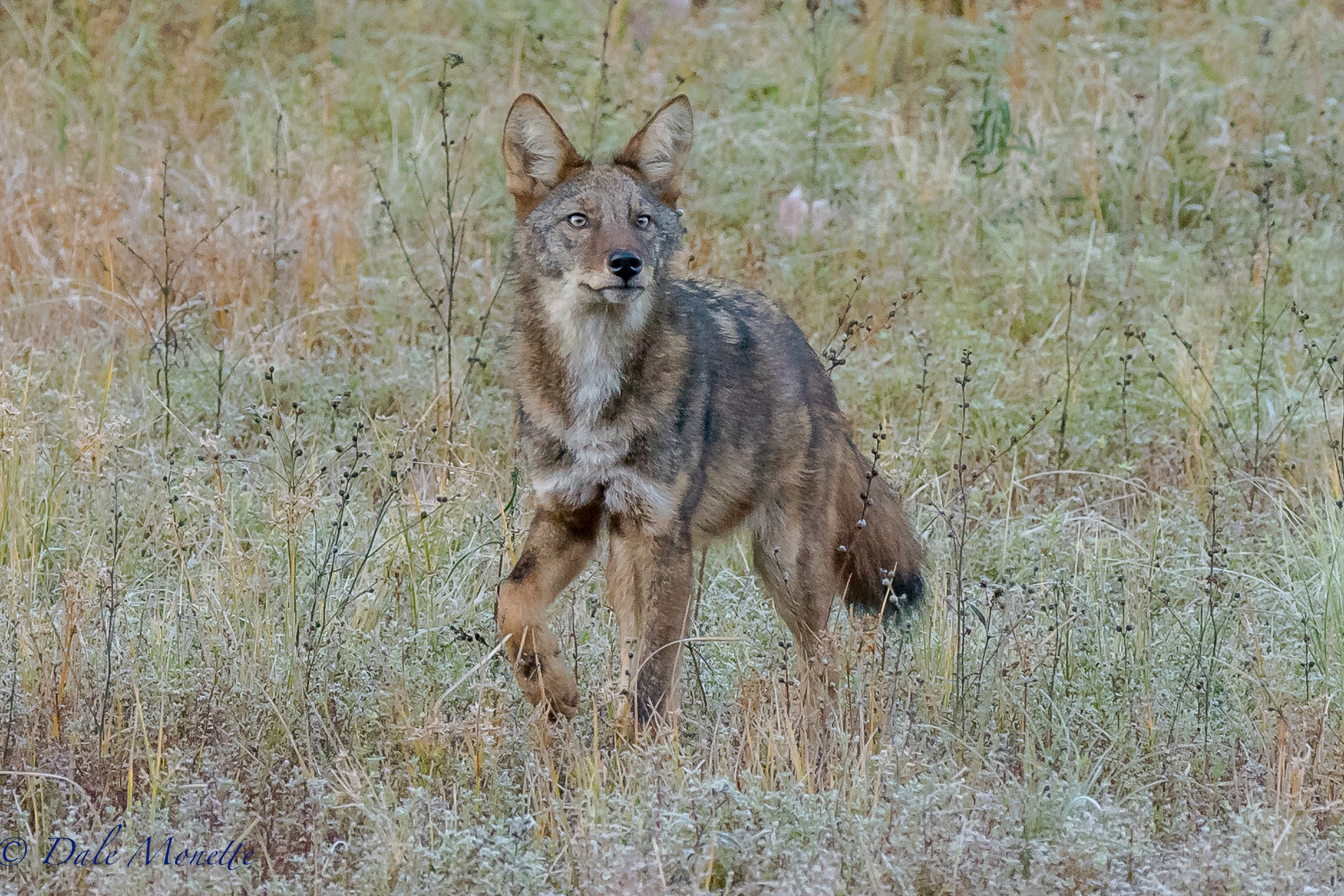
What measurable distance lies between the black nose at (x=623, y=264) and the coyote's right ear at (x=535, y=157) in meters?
0.42

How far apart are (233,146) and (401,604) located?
4818 mm

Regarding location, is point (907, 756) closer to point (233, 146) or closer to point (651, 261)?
point (651, 261)

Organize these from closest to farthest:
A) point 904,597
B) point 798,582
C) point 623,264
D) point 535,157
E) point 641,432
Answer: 1. point 623,264
2. point 641,432
3. point 535,157
4. point 798,582
5. point 904,597

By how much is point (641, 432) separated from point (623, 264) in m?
0.46

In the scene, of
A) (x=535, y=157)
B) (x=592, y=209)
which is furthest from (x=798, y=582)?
(x=535, y=157)

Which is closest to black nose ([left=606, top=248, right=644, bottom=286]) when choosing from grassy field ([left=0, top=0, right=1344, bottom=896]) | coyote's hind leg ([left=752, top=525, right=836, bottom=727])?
grassy field ([left=0, top=0, right=1344, bottom=896])

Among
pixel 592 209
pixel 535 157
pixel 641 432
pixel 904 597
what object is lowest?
pixel 904 597

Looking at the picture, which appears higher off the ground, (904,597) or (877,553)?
(877,553)

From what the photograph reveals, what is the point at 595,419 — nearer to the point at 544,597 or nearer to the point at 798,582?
the point at 544,597

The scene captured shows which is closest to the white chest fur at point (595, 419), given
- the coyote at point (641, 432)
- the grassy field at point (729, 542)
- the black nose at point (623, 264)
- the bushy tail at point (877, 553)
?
the coyote at point (641, 432)

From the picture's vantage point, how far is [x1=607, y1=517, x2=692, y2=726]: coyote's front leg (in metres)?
3.99

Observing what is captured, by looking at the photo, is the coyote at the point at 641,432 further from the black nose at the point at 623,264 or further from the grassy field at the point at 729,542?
the grassy field at the point at 729,542

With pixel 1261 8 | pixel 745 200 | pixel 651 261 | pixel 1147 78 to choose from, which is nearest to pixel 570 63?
pixel 745 200

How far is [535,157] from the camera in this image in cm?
432
